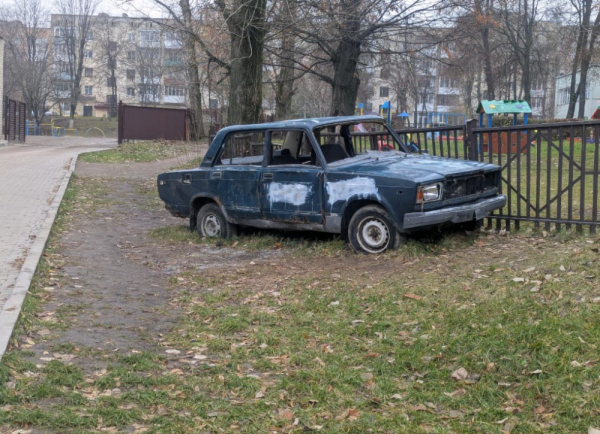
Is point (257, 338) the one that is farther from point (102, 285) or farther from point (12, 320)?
point (102, 285)

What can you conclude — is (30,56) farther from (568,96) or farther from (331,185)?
(331,185)

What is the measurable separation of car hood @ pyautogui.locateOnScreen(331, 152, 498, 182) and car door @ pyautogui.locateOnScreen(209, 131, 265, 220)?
126 cm

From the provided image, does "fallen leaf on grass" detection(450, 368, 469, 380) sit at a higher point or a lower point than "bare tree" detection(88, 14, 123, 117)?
lower

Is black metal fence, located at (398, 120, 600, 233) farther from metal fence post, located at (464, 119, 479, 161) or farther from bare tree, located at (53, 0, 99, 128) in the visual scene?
bare tree, located at (53, 0, 99, 128)

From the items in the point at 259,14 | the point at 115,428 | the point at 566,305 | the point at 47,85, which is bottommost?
the point at 115,428

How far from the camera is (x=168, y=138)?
39938mm

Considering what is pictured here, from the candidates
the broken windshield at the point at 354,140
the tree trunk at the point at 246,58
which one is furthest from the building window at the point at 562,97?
the broken windshield at the point at 354,140

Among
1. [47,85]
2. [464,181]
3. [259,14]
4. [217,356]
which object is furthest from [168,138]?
[47,85]

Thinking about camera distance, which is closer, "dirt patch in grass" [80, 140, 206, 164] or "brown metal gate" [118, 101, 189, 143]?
"dirt patch in grass" [80, 140, 206, 164]

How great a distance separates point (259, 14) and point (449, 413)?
12.3 m

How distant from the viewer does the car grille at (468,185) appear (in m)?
8.41

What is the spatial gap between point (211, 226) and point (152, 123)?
29804 millimetres

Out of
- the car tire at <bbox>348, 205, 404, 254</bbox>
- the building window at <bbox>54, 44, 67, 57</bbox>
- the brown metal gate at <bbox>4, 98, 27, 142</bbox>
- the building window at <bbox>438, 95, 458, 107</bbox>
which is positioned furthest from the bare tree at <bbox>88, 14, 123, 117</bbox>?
the car tire at <bbox>348, 205, 404, 254</bbox>

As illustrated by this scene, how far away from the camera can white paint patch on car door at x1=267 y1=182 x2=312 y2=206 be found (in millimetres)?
9133
